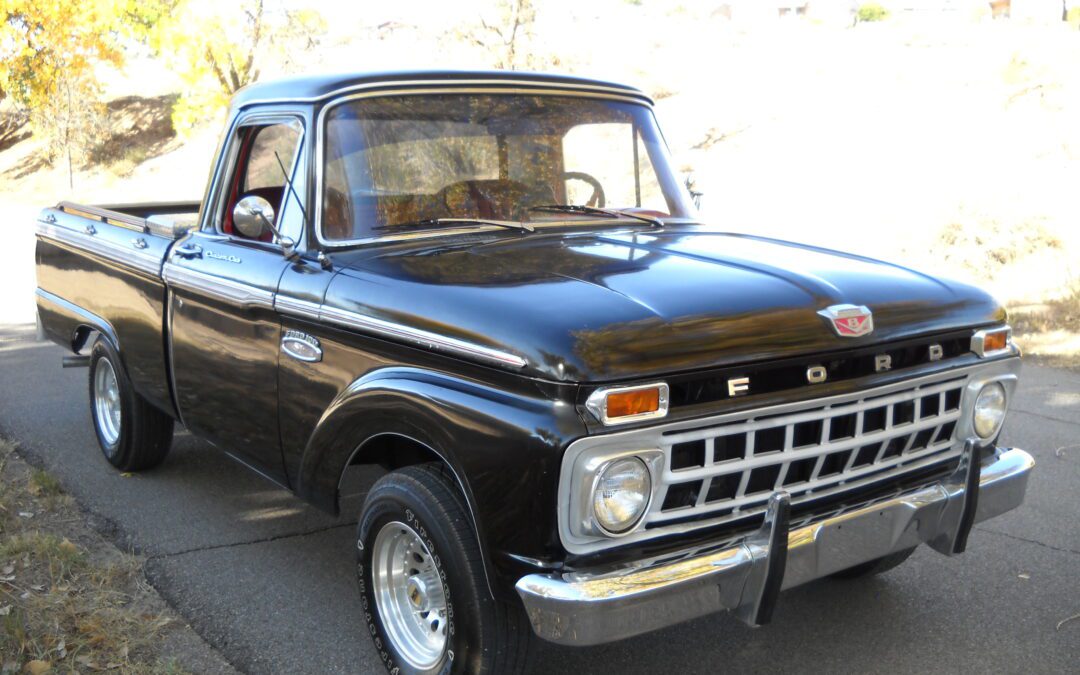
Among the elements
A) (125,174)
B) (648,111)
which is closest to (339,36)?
(125,174)

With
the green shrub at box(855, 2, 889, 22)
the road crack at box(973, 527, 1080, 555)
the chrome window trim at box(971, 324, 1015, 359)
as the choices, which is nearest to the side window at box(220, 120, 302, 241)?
the chrome window trim at box(971, 324, 1015, 359)

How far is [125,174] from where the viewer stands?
29.9 meters

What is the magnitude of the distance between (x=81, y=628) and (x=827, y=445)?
8.51 feet

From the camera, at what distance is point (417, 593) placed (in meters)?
3.34

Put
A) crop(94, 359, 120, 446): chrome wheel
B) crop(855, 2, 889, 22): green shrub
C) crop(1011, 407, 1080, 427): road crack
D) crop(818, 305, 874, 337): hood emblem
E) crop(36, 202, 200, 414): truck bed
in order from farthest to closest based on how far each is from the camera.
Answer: crop(855, 2, 889, 22): green shrub
crop(1011, 407, 1080, 427): road crack
crop(94, 359, 120, 446): chrome wheel
crop(36, 202, 200, 414): truck bed
crop(818, 305, 874, 337): hood emblem

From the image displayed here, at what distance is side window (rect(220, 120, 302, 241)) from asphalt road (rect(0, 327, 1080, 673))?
1.40 metres

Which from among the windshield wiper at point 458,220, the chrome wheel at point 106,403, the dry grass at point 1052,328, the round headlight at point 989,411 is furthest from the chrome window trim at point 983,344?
the dry grass at point 1052,328

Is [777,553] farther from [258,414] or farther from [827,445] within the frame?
[258,414]

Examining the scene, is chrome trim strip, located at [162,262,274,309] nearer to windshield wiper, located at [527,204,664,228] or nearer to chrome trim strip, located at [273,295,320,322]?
chrome trim strip, located at [273,295,320,322]

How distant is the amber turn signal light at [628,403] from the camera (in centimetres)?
267

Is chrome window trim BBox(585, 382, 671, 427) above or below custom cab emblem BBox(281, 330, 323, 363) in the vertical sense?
above

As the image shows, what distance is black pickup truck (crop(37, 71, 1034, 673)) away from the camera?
274 cm

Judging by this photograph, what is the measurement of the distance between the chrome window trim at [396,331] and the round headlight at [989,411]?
169 cm

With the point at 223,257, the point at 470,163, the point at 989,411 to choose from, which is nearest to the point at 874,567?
the point at 989,411
